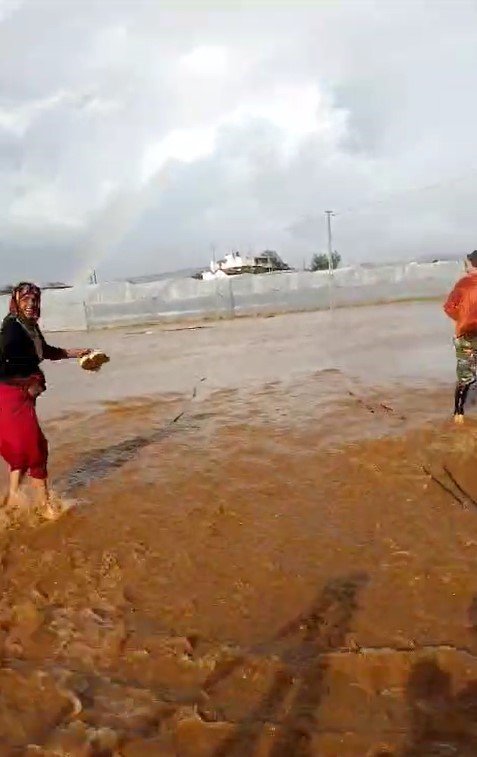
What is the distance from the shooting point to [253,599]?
3.46 m

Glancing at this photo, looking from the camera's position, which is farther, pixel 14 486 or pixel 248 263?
pixel 248 263

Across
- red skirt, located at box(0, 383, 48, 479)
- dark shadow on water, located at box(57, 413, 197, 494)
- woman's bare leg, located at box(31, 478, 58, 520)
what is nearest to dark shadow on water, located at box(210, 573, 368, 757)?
woman's bare leg, located at box(31, 478, 58, 520)

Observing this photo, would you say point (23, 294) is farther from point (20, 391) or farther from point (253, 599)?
point (253, 599)

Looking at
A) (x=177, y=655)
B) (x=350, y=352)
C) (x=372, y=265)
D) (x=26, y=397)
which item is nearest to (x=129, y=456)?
(x=26, y=397)

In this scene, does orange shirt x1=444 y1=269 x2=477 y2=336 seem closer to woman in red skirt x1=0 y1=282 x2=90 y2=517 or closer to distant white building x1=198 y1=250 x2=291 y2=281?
woman in red skirt x1=0 y1=282 x2=90 y2=517

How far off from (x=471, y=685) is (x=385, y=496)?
2227 mm

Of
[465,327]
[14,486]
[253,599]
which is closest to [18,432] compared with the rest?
[14,486]

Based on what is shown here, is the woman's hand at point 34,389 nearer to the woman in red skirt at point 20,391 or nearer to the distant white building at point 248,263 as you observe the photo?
the woman in red skirt at point 20,391

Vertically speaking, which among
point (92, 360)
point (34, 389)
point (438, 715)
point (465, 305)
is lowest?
point (438, 715)

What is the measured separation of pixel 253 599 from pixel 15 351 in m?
2.58

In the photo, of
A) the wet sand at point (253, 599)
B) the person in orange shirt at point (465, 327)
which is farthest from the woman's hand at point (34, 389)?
the person in orange shirt at point (465, 327)

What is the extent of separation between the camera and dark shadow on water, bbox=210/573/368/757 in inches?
94.7

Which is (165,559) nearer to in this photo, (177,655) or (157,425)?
(177,655)

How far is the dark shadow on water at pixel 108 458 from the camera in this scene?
584 cm
